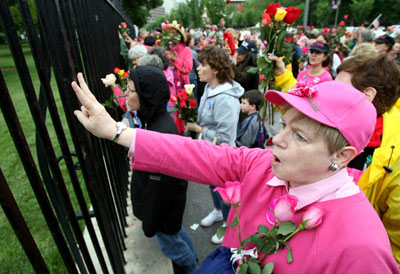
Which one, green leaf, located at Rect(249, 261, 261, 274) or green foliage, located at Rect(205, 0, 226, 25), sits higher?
green foliage, located at Rect(205, 0, 226, 25)

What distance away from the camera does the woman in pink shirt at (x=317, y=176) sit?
92 cm

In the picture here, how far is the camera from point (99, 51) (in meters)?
2.69

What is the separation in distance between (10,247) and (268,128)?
10.9ft

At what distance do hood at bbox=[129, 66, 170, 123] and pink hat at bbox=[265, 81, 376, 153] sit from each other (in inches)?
51.2

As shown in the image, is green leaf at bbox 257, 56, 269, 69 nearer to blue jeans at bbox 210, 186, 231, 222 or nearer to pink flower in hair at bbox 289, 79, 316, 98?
Result: pink flower in hair at bbox 289, 79, 316, 98

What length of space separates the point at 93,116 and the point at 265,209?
3.03 feet

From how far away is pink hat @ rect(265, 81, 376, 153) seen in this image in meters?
0.99

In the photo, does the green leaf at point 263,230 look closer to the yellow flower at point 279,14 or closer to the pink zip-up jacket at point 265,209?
the pink zip-up jacket at point 265,209

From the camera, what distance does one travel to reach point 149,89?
2082 millimetres

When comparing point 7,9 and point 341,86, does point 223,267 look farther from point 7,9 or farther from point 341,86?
point 7,9

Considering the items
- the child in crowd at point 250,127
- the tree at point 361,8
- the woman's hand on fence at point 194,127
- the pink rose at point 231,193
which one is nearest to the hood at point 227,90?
the woman's hand on fence at point 194,127

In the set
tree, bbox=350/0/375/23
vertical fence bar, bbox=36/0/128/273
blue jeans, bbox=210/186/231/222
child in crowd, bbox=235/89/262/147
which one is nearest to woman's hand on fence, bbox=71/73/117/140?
vertical fence bar, bbox=36/0/128/273

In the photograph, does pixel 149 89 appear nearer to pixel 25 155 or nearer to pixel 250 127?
pixel 25 155

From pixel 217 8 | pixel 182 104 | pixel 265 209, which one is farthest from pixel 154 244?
pixel 217 8
